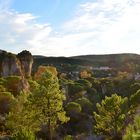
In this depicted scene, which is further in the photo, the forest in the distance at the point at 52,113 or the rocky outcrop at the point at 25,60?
the rocky outcrop at the point at 25,60

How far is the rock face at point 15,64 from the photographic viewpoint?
103 meters

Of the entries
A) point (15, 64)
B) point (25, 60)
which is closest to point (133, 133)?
point (15, 64)

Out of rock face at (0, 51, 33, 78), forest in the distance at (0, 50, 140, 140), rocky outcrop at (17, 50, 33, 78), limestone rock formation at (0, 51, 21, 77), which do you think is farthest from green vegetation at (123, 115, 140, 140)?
rocky outcrop at (17, 50, 33, 78)

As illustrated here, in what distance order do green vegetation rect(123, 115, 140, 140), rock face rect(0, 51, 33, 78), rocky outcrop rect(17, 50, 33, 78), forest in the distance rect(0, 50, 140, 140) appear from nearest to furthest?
green vegetation rect(123, 115, 140, 140) < forest in the distance rect(0, 50, 140, 140) < rock face rect(0, 51, 33, 78) < rocky outcrop rect(17, 50, 33, 78)

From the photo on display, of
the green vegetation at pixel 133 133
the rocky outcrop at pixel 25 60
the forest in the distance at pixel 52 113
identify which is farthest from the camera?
the rocky outcrop at pixel 25 60

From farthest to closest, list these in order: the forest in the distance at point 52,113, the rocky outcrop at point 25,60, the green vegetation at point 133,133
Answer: the rocky outcrop at point 25,60 < the forest in the distance at point 52,113 < the green vegetation at point 133,133

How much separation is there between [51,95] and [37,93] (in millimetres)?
2007

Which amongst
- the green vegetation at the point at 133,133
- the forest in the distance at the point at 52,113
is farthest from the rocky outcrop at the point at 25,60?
the green vegetation at the point at 133,133

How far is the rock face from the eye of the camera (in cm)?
10344

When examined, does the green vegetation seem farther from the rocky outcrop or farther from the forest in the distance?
the rocky outcrop

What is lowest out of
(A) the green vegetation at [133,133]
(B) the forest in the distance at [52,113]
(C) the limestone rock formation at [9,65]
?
(B) the forest in the distance at [52,113]

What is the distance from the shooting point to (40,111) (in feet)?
188

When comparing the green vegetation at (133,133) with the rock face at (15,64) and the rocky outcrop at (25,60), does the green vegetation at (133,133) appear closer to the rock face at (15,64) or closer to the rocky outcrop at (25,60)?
the rock face at (15,64)

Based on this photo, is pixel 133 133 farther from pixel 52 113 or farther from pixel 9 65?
A: pixel 9 65
